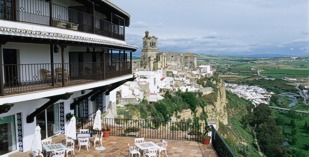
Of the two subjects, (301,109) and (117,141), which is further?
(301,109)

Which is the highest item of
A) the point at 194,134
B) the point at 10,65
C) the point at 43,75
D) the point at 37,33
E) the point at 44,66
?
the point at 37,33

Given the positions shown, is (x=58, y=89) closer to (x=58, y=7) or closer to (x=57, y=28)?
(x=57, y=28)

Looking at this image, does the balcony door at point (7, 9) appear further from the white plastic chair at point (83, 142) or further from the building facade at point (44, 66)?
the white plastic chair at point (83, 142)

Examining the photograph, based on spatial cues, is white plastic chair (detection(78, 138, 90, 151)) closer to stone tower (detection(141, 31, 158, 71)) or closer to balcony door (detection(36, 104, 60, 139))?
balcony door (detection(36, 104, 60, 139))

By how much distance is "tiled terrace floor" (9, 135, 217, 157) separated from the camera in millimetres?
14477

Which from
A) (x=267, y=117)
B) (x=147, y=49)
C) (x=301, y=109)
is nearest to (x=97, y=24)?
(x=267, y=117)

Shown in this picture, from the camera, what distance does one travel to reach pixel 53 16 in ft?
50.1

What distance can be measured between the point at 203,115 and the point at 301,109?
87.3 meters

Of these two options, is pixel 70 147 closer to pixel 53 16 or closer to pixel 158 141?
pixel 158 141

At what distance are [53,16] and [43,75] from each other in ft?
11.4

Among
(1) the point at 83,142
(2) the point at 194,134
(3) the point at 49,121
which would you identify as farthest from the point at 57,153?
(2) the point at 194,134

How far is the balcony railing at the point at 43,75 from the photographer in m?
12.0

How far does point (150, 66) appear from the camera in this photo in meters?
114

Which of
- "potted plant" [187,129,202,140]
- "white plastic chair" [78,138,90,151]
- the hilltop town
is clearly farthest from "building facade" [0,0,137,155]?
the hilltop town
